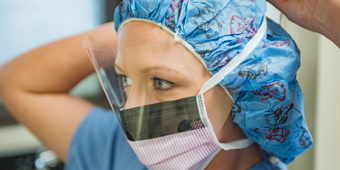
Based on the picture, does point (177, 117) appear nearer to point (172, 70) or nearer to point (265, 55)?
point (172, 70)

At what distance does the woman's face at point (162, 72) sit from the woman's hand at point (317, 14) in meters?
0.27

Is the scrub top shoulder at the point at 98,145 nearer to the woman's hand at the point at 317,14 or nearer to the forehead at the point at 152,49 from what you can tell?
the forehead at the point at 152,49

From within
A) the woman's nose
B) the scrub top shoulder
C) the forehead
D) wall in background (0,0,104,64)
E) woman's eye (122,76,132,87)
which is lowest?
the scrub top shoulder

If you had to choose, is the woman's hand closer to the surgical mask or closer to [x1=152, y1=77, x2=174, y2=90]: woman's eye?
the surgical mask

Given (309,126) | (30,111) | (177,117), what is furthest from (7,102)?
(309,126)

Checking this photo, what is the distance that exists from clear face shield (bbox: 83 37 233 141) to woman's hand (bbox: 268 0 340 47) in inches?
10.8

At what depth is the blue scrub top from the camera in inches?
38.5

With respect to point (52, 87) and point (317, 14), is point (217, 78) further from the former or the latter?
point (52, 87)

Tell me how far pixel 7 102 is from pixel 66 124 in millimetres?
344

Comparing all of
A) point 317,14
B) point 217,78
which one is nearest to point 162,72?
point 217,78

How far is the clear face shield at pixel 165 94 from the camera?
639mm

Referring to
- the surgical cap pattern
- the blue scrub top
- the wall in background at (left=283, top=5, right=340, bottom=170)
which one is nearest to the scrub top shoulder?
the blue scrub top

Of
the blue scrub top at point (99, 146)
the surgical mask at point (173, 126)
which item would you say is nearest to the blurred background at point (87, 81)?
the surgical mask at point (173, 126)

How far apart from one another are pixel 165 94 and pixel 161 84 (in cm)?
3
